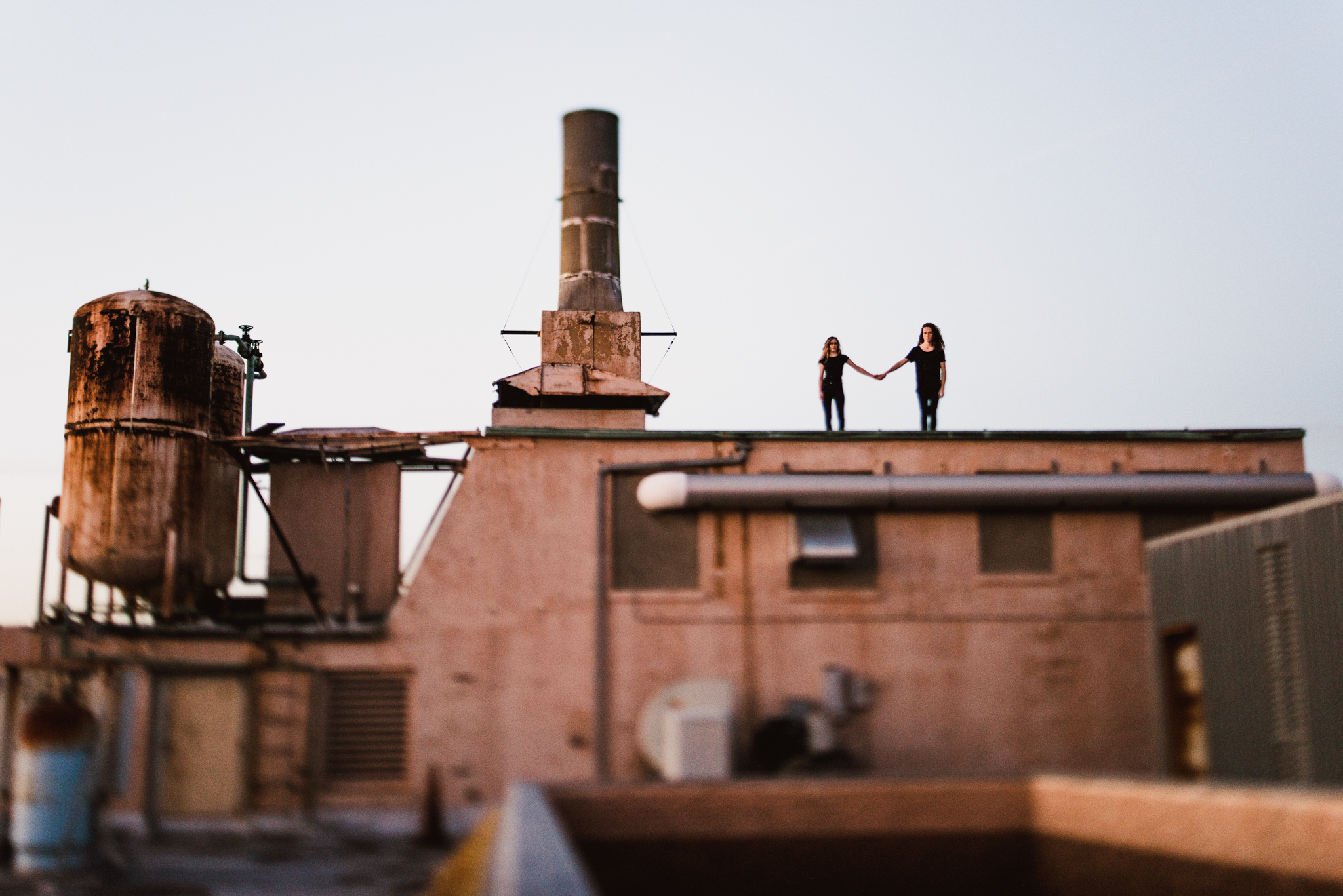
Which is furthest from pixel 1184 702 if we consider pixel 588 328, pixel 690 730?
pixel 588 328

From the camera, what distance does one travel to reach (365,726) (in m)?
19.0

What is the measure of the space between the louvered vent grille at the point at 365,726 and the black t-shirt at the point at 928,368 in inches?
379

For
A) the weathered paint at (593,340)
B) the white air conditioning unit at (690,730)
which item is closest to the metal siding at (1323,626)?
the white air conditioning unit at (690,730)

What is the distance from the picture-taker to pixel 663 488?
63.6ft

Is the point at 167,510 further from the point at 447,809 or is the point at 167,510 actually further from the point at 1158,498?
the point at 1158,498

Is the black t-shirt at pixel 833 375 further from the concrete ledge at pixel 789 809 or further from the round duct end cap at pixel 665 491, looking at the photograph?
the concrete ledge at pixel 789 809

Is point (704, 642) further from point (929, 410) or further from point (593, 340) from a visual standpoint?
point (593, 340)

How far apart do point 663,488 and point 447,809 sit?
5.36m

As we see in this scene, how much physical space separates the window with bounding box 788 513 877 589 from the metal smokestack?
36.8ft

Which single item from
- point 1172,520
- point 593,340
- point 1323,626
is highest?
point 593,340

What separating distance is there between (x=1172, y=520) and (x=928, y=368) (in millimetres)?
4601

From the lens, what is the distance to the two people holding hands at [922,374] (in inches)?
879

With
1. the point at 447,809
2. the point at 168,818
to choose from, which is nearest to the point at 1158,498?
the point at 447,809

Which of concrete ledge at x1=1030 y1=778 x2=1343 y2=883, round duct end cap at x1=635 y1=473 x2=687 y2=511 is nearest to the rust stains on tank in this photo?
round duct end cap at x1=635 y1=473 x2=687 y2=511
